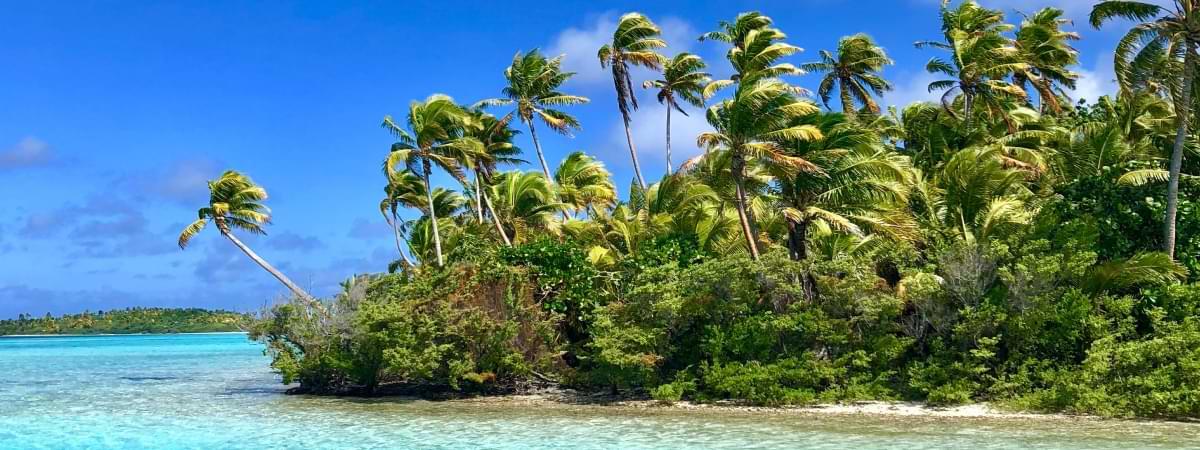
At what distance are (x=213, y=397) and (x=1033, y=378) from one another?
60.9 ft

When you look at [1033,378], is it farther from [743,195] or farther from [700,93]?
[700,93]

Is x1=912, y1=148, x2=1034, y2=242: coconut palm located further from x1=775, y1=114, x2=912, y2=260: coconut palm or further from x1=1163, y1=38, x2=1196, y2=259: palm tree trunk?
x1=1163, y1=38, x2=1196, y2=259: palm tree trunk

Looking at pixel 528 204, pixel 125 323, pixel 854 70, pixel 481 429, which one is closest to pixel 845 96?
pixel 854 70

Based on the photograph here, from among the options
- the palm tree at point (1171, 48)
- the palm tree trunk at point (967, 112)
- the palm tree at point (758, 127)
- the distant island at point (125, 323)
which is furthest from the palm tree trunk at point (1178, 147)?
the distant island at point (125, 323)

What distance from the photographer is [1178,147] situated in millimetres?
16984

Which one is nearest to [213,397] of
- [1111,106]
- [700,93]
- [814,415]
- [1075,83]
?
[814,415]

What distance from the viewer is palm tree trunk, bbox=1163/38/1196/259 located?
16.6 m

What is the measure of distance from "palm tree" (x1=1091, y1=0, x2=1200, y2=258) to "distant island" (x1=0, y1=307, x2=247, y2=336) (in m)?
128

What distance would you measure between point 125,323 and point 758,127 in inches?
5289

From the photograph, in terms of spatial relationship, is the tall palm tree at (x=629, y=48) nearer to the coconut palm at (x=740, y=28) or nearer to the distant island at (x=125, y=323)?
the coconut palm at (x=740, y=28)

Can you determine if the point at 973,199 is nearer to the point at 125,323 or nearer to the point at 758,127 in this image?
the point at 758,127

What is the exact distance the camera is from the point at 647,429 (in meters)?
16.2

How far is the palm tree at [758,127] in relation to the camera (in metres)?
20.1

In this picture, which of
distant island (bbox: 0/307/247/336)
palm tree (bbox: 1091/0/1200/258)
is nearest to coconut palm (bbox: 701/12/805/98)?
palm tree (bbox: 1091/0/1200/258)
